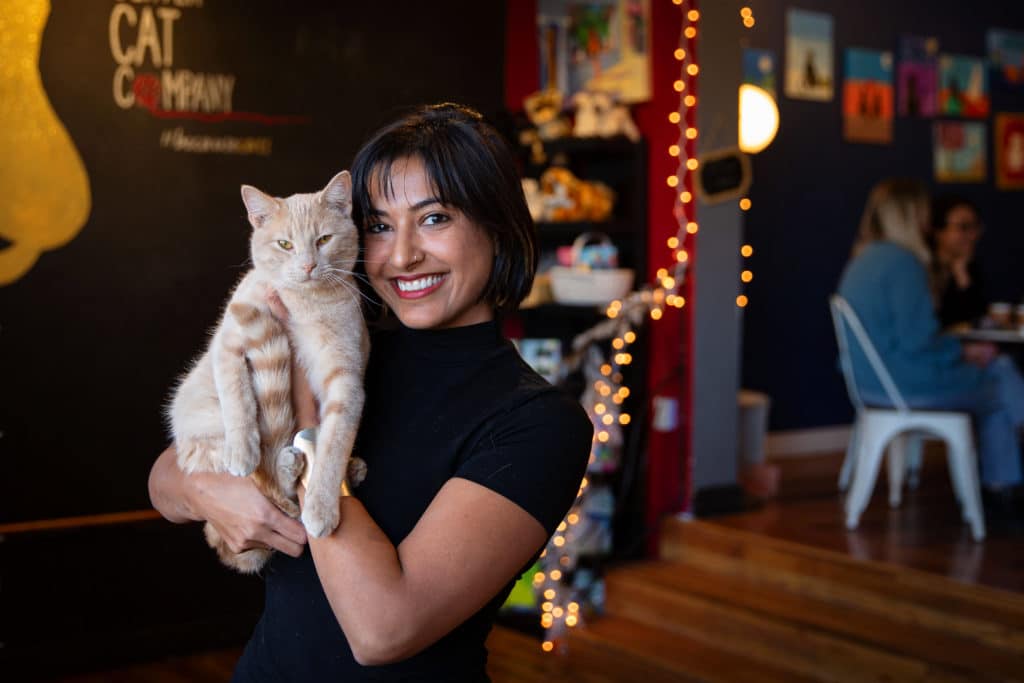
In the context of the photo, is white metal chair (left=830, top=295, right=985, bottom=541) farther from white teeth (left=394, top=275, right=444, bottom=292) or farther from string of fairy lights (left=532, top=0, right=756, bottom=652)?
white teeth (left=394, top=275, right=444, bottom=292)

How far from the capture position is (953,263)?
16.8 ft

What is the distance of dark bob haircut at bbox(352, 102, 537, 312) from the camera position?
126 centimetres

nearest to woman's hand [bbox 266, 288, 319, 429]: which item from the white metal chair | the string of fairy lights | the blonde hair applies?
the string of fairy lights

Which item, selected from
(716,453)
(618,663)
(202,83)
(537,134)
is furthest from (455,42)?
(618,663)

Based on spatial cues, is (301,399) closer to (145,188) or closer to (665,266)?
(145,188)

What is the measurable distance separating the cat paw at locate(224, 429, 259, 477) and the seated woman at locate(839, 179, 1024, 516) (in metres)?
3.39

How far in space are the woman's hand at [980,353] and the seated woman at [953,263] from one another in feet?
1.99

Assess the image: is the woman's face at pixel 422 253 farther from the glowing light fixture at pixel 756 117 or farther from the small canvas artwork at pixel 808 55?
the small canvas artwork at pixel 808 55

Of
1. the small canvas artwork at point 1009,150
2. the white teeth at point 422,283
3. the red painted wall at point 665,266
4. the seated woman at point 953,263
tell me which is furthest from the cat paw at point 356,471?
the small canvas artwork at point 1009,150

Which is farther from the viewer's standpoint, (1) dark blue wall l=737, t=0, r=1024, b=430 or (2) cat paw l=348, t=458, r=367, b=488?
(1) dark blue wall l=737, t=0, r=1024, b=430

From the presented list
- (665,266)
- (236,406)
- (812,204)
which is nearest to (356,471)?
(236,406)

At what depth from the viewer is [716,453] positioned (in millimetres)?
4145

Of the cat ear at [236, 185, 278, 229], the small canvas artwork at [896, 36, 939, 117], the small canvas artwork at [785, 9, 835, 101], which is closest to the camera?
the cat ear at [236, 185, 278, 229]

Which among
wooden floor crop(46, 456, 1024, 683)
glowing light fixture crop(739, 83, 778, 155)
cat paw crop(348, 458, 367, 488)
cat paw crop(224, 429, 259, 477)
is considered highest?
glowing light fixture crop(739, 83, 778, 155)
